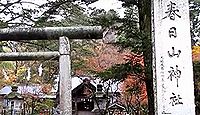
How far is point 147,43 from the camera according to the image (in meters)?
6.44

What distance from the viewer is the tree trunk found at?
652 centimetres

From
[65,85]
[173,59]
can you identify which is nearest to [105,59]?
[65,85]

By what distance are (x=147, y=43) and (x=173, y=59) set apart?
310cm

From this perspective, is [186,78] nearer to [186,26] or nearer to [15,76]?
[186,26]

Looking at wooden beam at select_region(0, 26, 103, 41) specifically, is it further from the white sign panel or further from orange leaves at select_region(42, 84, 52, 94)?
orange leaves at select_region(42, 84, 52, 94)

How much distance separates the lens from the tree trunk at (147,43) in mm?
6523

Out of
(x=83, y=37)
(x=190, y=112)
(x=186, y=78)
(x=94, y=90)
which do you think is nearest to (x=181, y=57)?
(x=186, y=78)

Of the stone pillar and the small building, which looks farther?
the small building

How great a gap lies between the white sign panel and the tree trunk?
291cm

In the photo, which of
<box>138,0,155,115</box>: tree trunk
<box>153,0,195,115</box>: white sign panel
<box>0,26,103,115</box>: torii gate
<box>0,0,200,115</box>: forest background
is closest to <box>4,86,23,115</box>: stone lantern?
<box>0,0,200,115</box>: forest background

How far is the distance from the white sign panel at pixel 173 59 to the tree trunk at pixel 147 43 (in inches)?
115

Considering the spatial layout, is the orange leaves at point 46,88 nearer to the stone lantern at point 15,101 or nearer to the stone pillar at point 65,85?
the stone lantern at point 15,101

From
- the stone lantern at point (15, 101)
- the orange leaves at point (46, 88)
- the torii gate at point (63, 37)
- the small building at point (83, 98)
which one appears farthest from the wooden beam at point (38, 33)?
the stone lantern at point (15, 101)

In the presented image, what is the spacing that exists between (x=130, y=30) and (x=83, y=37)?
3464mm
